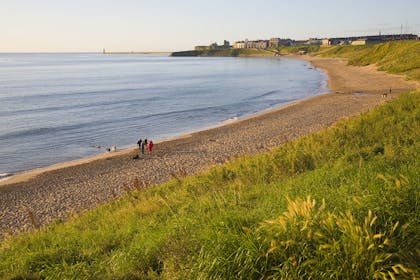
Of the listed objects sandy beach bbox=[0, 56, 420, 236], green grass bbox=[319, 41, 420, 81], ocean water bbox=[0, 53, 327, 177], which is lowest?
ocean water bbox=[0, 53, 327, 177]

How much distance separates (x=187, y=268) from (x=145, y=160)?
730 inches

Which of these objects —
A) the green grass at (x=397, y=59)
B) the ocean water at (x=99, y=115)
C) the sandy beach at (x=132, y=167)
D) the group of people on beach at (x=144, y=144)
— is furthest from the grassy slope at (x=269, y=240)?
the green grass at (x=397, y=59)

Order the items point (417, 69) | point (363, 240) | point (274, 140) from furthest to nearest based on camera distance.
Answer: point (417, 69) < point (274, 140) < point (363, 240)

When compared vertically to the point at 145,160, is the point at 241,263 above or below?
above

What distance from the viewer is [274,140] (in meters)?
24.7

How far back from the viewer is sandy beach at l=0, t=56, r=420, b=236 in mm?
16031

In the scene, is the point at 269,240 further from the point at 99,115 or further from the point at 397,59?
the point at 397,59

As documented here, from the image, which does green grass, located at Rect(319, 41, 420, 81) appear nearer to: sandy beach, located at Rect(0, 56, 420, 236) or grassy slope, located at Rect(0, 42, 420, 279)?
sandy beach, located at Rect(0, 56, 420, 236)

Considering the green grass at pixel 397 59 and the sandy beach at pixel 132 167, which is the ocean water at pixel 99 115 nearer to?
the sandy beach at pixel 132 167

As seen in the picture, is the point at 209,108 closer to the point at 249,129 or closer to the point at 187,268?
the point at 249,129

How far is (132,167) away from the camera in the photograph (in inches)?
854

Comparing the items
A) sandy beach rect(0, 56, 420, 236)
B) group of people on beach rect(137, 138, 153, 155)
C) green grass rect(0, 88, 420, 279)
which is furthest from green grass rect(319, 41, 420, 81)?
green grass rect(0, 88, 420, 279)

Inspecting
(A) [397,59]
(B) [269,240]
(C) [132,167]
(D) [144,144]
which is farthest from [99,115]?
(A) [397,59]

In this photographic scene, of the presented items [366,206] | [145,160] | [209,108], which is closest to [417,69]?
[209,108]
